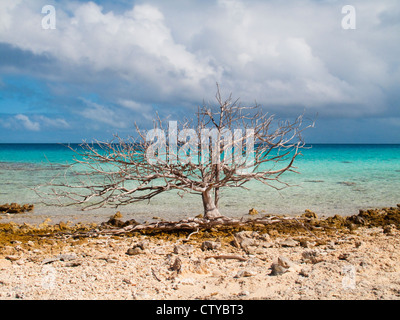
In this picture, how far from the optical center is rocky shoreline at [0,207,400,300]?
183 inches

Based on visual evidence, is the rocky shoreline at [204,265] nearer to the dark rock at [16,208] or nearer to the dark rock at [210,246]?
the dark rock at [210,246]

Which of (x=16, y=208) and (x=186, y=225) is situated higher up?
(x=186, y=225)

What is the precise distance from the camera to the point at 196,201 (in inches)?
547

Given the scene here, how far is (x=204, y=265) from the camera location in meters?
5.43

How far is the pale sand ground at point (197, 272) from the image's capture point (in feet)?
15.1

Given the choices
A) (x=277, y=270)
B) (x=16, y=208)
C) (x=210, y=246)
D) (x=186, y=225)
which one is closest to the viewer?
(x=277, y=270)

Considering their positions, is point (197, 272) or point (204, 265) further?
point (204, 265)

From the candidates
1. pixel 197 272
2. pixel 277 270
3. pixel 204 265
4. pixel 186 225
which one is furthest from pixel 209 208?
pixel 277 270

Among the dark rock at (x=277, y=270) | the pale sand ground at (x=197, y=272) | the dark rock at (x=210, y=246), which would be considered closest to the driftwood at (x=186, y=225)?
the pale sand ground at (x=197, y=272)

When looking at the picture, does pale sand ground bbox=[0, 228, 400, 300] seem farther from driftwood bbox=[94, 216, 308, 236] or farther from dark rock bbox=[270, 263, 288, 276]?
driftwood bbox=[94, 216, 308, 236]

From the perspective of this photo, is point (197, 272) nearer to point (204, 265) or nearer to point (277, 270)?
point (204, 265)

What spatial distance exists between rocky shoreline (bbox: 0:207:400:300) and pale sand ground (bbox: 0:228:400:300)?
0.04ft

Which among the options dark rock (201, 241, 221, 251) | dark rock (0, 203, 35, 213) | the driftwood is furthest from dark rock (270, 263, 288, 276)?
dark rock (0, 203, 35, 213)

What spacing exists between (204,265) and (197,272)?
20cm
